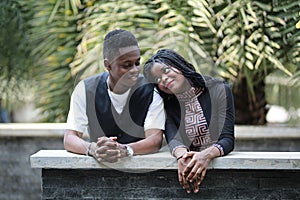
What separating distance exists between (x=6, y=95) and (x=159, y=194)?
3170 millimetres

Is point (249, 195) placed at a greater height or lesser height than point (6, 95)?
greater

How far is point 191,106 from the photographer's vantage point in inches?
103

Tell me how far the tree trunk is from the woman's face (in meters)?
2.15

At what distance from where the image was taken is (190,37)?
13.8 ft

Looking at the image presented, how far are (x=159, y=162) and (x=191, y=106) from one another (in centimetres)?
28

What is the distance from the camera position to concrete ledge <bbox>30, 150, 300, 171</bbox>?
2480mm

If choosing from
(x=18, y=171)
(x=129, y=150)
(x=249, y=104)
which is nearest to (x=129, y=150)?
(x=129, y=150)

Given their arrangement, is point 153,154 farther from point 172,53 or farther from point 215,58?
point 215,58

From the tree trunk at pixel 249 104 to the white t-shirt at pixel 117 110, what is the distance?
6.93 ft

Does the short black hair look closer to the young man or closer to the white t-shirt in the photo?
the young man

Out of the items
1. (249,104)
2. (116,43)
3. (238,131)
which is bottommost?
(249,104)

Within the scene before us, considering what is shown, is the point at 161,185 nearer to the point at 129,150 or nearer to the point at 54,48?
the point at 129,150

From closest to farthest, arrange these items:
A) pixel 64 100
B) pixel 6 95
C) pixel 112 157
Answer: pixel 112 157 → pixel 64 100 → pixel 6 95

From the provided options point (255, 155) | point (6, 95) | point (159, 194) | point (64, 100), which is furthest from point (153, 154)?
point (6, 95)
